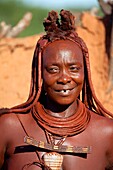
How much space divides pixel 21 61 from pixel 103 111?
289 inches

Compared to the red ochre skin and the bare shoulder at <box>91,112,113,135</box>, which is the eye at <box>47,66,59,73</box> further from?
the bare shoulder at <box>91,112,113,135</box>

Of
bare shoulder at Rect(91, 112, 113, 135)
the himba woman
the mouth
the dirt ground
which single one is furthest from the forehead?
the dirt ground

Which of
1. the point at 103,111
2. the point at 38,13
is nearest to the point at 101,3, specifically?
the point at 103,111

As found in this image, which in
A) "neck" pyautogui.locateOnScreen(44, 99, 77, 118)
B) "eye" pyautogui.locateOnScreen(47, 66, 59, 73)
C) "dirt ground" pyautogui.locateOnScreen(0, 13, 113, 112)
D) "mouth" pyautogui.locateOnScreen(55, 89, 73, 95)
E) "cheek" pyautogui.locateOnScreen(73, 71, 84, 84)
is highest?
"dirt ground" pyautogui.locateOnScreen(0, 13, 113, 112)

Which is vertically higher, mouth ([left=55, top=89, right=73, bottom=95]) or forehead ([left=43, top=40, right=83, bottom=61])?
forehead ([left=43, top=40, right=83, bottom=61])

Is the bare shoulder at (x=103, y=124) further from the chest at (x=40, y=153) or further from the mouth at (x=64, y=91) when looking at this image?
the mouth at (x=64, y=91)

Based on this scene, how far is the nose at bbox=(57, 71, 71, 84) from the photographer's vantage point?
3.97 metres

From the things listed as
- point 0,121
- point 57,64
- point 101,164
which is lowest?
point 101,164

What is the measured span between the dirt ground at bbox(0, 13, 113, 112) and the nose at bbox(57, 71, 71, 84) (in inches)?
287

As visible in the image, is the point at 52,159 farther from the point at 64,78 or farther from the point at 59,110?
the point at 64,78

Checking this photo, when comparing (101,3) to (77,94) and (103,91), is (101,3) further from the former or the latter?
(77,94)

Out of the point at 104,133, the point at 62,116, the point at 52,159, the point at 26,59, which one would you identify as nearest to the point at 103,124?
the point at 104,133

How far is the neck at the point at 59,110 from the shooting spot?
4.10 meters

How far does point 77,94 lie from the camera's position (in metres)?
4.06
